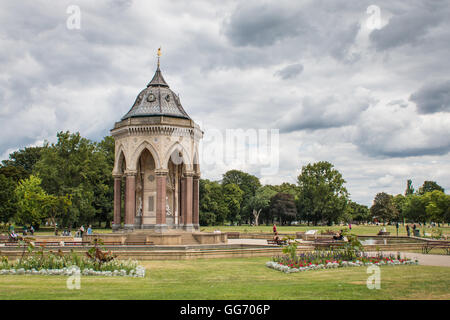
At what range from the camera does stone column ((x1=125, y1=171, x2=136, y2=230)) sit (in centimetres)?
3512

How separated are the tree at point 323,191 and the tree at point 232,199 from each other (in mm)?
16989

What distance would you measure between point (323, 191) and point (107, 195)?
45.4m

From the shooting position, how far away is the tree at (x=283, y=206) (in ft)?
345

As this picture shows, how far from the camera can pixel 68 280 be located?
46.0 feet

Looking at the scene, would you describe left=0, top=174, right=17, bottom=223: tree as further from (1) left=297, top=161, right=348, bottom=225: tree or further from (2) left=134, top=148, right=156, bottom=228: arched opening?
(1) left=297, top=161, right=348, bottom=225: tree

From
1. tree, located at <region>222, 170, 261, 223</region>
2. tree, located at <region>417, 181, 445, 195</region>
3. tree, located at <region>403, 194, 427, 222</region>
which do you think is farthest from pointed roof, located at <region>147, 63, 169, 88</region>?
tree, located at <region>417, 181, 445, 195</region>

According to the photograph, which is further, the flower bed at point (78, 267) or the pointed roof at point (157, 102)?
the pointed roof at point (157, 102)

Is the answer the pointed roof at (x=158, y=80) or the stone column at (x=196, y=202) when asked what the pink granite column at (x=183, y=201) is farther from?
the pointed roof at (x=158, y=80)

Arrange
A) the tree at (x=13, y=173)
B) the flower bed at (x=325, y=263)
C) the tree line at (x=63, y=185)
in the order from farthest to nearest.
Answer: the tree at (x=13, y=173) < the tree line at (x=63, y=185) < the flower bed at (x=325, y=263)

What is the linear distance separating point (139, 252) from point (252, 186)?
328 ft

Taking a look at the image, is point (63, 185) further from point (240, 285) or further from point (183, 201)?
point (240, 285)

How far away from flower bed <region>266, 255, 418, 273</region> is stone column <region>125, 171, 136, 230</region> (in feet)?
61.9

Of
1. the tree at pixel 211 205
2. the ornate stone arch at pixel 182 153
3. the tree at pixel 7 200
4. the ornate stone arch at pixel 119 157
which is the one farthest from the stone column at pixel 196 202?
the tree at pixel 211 205

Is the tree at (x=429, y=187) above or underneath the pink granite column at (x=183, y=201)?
above
